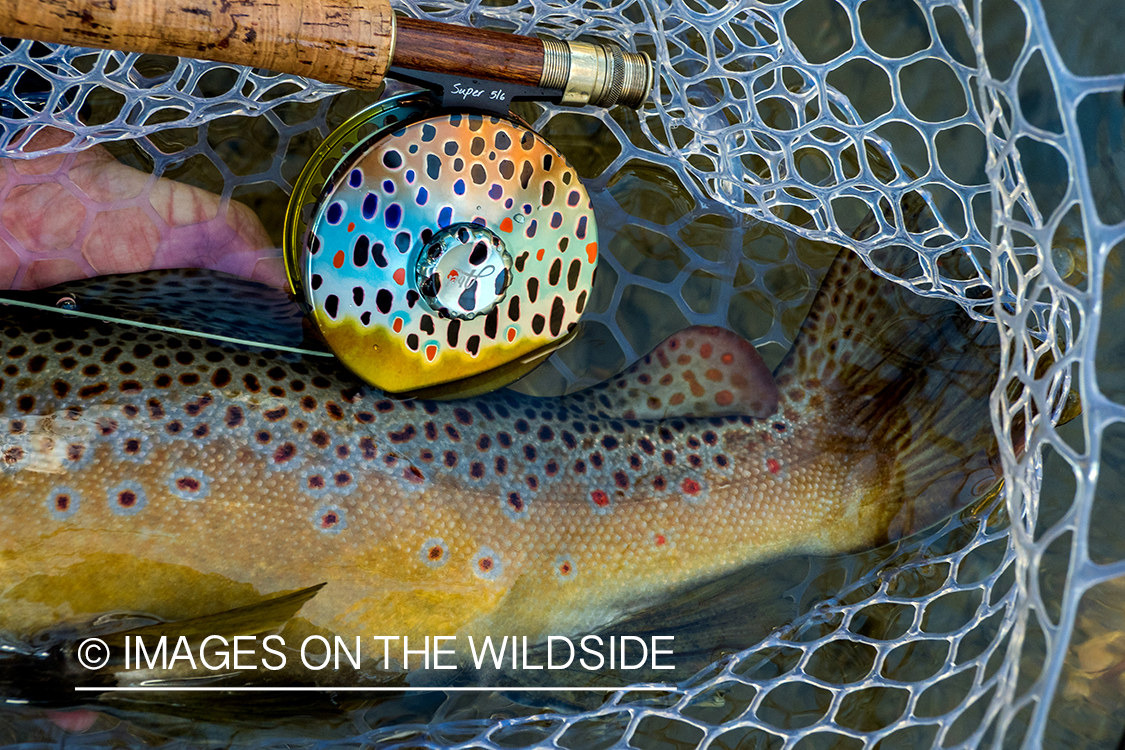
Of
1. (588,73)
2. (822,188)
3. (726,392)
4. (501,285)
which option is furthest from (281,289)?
(822,188)

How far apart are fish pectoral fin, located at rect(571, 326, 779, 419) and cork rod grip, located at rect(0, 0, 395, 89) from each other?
84 centimetres

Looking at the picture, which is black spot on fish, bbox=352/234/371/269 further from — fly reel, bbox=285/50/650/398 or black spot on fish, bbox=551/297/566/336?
black spot on fish, bbox=551/297/566/336

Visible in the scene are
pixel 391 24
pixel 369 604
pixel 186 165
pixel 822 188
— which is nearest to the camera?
pixel 391 24

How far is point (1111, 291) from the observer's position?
1.82 meters

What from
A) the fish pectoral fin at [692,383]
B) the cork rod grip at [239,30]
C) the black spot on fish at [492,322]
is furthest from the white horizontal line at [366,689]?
the cork rod grip at [239,30]

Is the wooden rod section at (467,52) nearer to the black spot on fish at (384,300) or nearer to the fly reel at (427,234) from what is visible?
the fly reel at (427,234)

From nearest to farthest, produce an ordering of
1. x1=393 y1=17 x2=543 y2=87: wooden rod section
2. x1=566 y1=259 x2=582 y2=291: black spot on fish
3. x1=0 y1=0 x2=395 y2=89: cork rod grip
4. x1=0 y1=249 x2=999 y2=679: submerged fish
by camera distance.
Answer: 1. x1=0 y1=0 x2=395 y2=89: cork rod grip
2. x1=393 y1=17 x2=543 y2=87: wooden rod section
3. x1=0 y1=249 x2=999 y2=679: submerged fish
4. x1=566 y1=259 x2=582 y2=291: black spot on fish

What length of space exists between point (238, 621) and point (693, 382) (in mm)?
1053

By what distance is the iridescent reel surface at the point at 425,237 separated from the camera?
5.03ft

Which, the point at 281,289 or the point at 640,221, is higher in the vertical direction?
the point at 640,221

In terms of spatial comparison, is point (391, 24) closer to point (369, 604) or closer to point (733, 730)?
point (369, 604)

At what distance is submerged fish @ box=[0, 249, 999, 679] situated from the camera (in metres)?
1.47

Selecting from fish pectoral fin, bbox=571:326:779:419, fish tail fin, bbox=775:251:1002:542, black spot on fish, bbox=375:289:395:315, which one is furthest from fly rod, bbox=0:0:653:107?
fish tail fin, bbox=775:251:1002:542

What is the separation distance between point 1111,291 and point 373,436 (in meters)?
1.65
